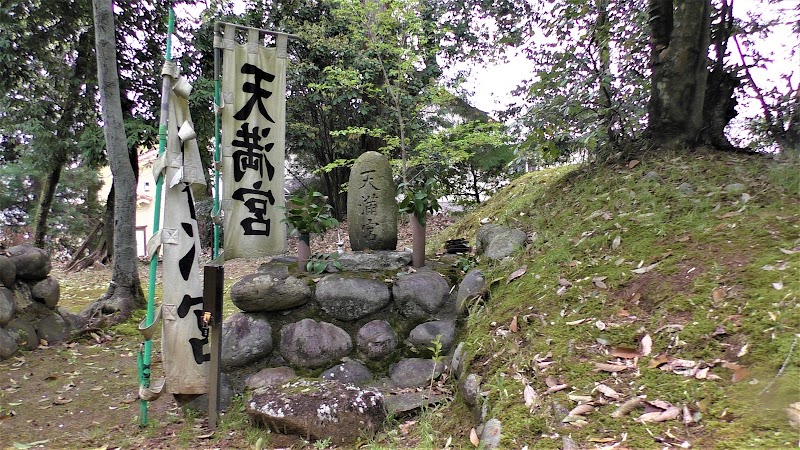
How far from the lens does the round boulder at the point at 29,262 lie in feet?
18.6

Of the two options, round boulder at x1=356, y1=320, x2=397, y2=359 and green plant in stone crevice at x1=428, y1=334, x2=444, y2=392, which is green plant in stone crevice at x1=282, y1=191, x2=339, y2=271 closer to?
round boulder at x1=356, y1=320, x2=397, y2=359

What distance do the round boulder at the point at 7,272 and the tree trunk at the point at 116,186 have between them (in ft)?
Answer: 3.02

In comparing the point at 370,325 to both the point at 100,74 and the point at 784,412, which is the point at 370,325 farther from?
the point at 100,74

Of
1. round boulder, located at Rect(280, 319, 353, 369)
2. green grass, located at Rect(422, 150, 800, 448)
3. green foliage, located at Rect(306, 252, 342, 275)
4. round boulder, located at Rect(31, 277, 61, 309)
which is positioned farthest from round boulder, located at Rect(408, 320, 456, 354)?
round boulder, located at Rect(31, 277, 61, 309)

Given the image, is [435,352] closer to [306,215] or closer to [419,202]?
[419,202]

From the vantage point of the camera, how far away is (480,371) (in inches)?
126

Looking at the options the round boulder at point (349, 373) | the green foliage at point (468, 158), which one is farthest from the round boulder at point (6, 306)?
the green foliage at point (468, 158)

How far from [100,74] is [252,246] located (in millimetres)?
3598

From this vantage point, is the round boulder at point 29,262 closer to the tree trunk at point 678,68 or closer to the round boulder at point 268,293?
the round boulder at point 268,293

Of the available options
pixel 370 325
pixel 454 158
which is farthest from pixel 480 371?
pixel 454 158

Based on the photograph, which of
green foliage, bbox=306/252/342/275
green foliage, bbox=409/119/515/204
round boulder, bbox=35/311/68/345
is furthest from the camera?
green foliage, bbox=409/119/515/204

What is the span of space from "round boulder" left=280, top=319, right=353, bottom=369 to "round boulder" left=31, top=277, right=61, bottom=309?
3.61 metres

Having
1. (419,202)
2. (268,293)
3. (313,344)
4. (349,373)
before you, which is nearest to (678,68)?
(419,202)

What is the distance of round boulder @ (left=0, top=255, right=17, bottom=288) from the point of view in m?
5.38
